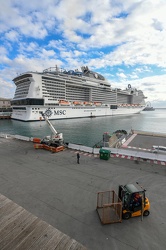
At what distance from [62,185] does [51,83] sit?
6215cm

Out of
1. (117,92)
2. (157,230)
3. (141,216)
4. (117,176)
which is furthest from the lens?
(117,92)

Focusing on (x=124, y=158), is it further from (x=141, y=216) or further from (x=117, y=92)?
(x=117, y=92)

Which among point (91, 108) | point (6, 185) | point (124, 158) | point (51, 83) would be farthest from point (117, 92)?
point (6, 185)

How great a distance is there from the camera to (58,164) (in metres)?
12.4

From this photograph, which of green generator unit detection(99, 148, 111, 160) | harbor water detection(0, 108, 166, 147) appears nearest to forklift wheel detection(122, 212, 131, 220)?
green generator unit detection(99, 148, 111, 160)

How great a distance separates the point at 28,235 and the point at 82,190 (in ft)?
15.0

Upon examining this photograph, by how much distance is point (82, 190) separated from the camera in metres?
8.45

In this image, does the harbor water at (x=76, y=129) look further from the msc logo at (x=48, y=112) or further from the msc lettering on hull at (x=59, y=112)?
the msc lettering on hull at (x=59, y=112)

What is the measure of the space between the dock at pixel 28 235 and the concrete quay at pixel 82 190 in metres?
1.48

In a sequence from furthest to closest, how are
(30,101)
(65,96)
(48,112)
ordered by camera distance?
(65,96) < (48,112) < (30,101)

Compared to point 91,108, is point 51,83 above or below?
above

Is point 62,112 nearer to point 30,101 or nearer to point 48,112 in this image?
point 48,112

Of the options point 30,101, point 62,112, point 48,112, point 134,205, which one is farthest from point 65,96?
point 134,205

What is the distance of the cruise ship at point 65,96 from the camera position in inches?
2291
